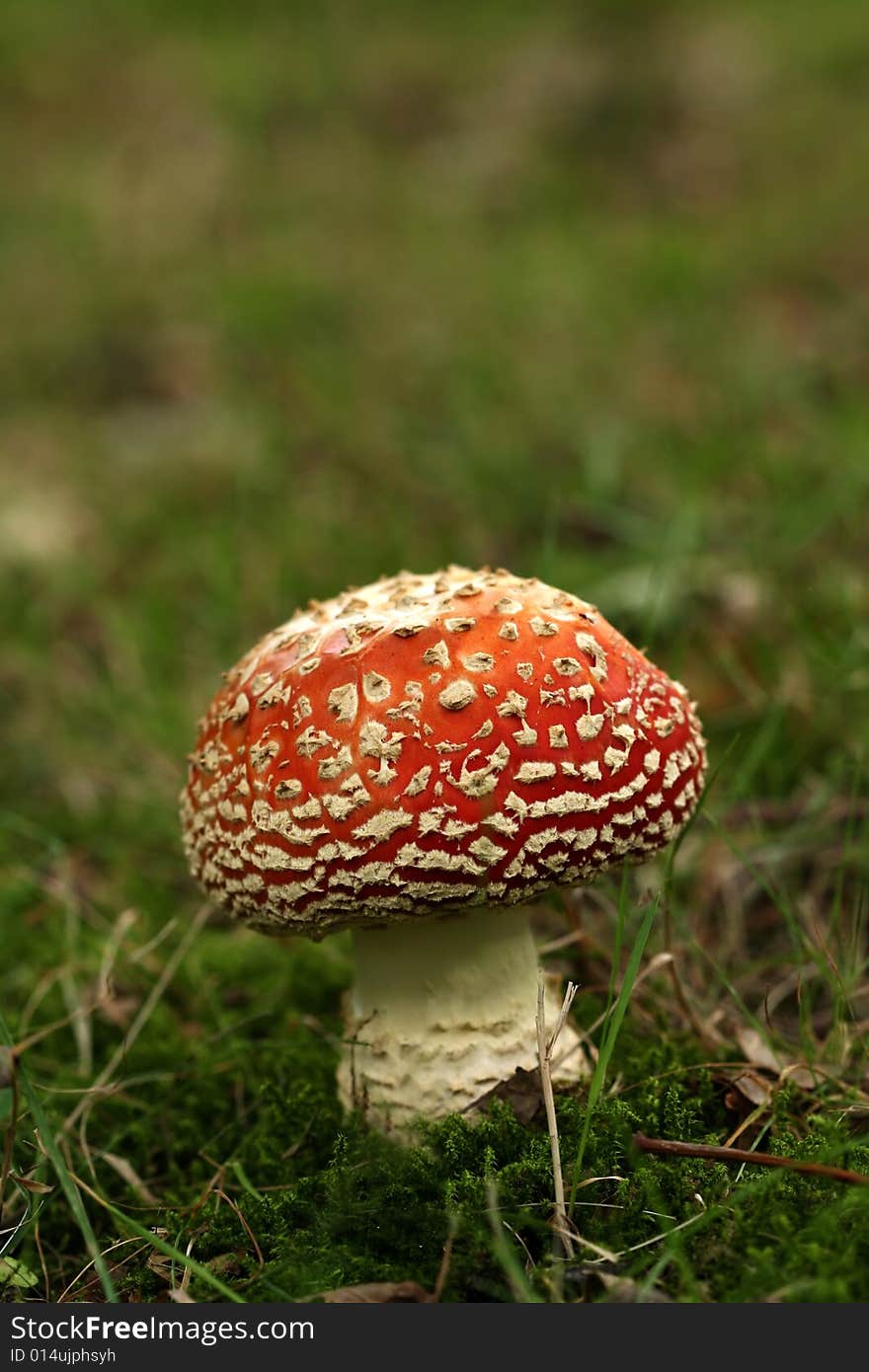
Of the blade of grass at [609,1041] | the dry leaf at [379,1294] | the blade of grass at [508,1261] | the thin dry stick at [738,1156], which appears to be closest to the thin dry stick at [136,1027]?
the dry leaf at [379,1294]

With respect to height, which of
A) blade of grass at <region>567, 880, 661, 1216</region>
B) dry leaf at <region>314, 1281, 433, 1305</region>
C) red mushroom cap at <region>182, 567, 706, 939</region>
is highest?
red mushroom cap at <region>182, 567, 706, 939</region>

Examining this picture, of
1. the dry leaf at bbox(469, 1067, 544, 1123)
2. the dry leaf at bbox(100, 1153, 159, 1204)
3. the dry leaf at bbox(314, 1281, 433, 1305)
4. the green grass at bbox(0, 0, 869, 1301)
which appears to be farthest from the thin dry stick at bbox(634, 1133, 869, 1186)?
the dry leaf at bbox(100, 1153, 159, 1204)

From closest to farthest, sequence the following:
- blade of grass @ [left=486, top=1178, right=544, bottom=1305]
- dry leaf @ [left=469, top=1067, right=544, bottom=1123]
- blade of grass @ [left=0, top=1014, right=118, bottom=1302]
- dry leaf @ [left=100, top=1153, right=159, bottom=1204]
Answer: blade of grass @ [left=486, top=1178, right=544, bottom=1305]
blade of grass @ [left=0, top=1014, right=118, bottom=1302]
dry leaf @ [left=469, top=1067, right=544, bottom=1123]
dry leaf @ [left=100, top=1153, right=159, bottom=1204]

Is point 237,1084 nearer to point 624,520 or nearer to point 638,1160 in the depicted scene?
point 638,1160

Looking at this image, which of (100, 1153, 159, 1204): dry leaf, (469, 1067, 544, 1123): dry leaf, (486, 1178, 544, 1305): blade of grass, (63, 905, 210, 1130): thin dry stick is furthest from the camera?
(63, 905, 210, 1130): thin dry stick

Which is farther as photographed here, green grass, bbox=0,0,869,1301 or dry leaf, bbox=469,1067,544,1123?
dry leaf, bbox=469,1067,544,1123

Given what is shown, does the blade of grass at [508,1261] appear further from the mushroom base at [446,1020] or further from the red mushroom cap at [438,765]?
the red mushroom cap at [438,765]

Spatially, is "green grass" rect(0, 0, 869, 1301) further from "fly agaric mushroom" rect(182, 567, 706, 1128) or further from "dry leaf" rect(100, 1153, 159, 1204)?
"fly agaric mushroom" rect(182, 567, 706, 1128)

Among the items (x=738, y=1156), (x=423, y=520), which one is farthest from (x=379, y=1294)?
(x=423, y=520)
